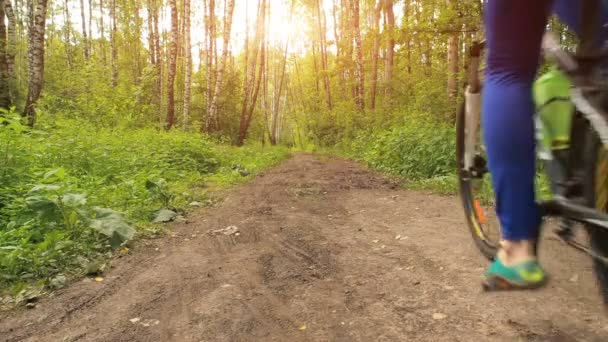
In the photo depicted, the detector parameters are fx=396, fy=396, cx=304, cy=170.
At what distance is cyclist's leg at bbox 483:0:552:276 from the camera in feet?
4.05

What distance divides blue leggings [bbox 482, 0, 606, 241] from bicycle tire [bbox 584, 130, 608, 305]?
0.14 metres

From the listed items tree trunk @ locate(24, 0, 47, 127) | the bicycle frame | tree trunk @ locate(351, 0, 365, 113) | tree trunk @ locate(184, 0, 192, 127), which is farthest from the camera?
tree trunk @ locate(351, 0, 365, 113)

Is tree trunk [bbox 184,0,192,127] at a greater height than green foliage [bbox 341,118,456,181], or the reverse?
tree trunk [bbox 184,0,192,127]

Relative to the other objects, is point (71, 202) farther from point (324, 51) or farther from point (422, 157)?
point (324, 51)

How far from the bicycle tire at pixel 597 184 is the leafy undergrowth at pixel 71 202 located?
3.30 m

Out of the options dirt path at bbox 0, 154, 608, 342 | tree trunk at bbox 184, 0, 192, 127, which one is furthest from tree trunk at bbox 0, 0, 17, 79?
dirt path at bbox 0, 154, 608, 342

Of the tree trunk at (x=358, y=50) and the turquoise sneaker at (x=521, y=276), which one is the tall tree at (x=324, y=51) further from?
the turquoise sneaker at (x=521, y=276)

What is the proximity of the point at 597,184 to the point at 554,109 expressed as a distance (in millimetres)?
279

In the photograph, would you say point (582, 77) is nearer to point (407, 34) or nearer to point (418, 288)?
point (418, 288)

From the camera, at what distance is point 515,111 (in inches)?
49.1

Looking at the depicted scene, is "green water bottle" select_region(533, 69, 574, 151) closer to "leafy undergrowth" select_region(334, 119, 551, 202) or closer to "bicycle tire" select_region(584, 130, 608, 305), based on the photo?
"bicycle tire" select_region(584, 130, 608, 305)

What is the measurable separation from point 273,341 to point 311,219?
2618 millimetres

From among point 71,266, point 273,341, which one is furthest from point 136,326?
point 71,266

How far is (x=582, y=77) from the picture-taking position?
47.3 inches
